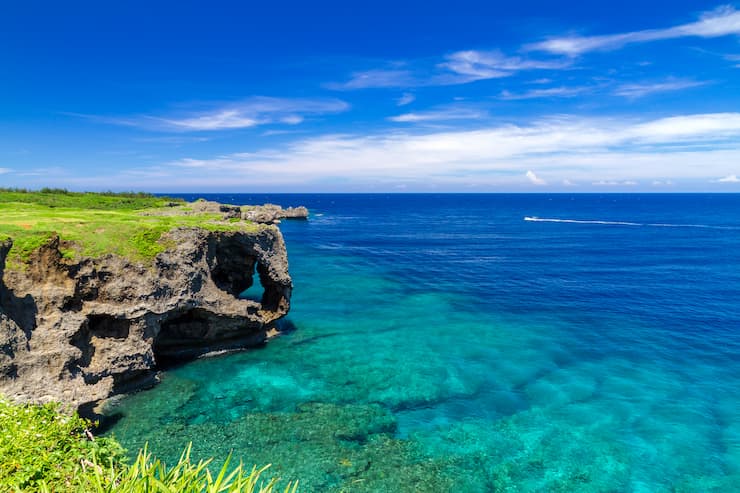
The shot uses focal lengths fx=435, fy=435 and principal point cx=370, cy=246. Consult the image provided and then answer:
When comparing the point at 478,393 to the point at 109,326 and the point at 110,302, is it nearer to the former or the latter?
the point at 109,326

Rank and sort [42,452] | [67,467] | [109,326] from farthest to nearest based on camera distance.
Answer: [109,326]
[42,452]
[67,467]

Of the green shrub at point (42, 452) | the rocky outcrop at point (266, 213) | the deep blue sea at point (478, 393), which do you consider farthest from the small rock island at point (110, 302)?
the rocky outcrop at point (266, 213)

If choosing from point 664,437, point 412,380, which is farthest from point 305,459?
point 664,437

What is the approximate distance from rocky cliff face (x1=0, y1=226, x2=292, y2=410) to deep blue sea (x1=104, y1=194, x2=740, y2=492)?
2181mm

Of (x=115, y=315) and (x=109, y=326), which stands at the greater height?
(x=115, y=315)

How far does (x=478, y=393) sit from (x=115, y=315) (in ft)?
72.6

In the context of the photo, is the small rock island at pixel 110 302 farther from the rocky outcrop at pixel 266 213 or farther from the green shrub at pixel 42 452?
the rocky outcrop at pixel 266 213

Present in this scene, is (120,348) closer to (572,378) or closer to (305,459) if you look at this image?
(305,459)

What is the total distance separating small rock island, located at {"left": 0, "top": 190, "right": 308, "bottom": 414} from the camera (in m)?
20.7

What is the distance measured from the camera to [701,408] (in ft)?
Result: 85.3

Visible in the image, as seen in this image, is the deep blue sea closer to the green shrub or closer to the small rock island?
the small rock island

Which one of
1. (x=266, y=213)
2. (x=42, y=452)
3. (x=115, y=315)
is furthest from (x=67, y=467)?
(x=266, y=213)

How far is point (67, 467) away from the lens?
11.1m

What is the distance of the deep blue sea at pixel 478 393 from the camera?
67.0ft
